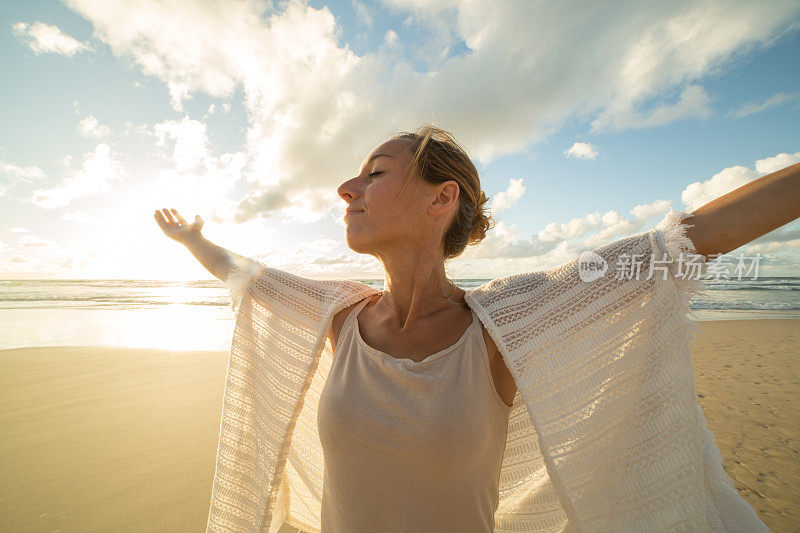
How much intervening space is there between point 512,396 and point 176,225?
2235 mm

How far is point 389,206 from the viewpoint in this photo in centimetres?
174

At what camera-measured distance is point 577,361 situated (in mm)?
1422

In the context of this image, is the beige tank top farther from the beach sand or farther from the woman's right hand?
the beach sand

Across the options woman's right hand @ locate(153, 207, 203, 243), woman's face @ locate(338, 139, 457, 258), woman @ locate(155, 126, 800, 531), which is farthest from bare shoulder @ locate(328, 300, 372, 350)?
woman's right hand @ locate(153, 207, 203, 243)

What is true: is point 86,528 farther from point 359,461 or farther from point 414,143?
point 414,143

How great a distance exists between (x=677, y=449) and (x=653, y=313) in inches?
20.7

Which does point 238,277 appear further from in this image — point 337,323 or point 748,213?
point 748,213

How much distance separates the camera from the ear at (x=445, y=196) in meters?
1.84

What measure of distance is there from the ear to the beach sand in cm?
272

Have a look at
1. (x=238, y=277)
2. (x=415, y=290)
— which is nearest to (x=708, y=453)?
(x=415, y=290)

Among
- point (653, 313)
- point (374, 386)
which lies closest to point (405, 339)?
point (374, 386)

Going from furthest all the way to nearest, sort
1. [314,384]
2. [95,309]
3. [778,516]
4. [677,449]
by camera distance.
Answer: [95,309]
[778,516]
[314,384]
[677,449]

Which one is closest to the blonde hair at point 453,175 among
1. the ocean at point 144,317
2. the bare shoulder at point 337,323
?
the bare shoulder at point 337,323

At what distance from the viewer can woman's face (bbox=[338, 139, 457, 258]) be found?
68.6 inches
